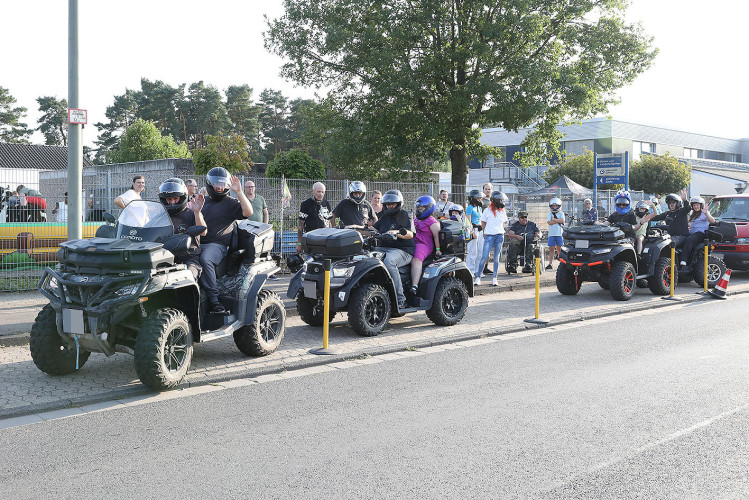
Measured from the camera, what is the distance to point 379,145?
2331cm

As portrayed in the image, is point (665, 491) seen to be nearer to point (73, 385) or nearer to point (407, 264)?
point (73, 385)

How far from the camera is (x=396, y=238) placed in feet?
30.5

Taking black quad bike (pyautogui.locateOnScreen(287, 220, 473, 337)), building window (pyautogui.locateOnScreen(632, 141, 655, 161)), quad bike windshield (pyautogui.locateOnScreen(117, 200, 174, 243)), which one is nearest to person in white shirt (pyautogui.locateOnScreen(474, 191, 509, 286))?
black quad bike (pyautogui.locateOnScreen(287, 220, 473, 337))

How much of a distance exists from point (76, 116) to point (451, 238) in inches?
209

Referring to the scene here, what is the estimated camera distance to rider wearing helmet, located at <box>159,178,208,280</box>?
6922 millimetres

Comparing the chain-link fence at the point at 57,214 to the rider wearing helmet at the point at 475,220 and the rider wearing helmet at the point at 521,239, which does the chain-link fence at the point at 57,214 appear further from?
the rider wearing helmet at the point at 475,220

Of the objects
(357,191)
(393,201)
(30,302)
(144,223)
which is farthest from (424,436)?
(30,302)

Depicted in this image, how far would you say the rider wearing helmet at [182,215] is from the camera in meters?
6.92

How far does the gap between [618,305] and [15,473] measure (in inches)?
382

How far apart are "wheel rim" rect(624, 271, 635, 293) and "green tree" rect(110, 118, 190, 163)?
48954 mm

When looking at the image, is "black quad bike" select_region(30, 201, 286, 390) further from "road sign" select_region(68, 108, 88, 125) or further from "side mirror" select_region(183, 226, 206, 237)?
"road sign" select_region(68, 108, 88, 125)

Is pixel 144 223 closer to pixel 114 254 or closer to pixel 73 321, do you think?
pixel 114 254

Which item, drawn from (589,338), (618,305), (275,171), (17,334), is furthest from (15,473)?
(275,171)

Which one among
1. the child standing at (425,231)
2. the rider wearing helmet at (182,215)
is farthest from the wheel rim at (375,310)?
the rider wearing helmet at (182,215)
